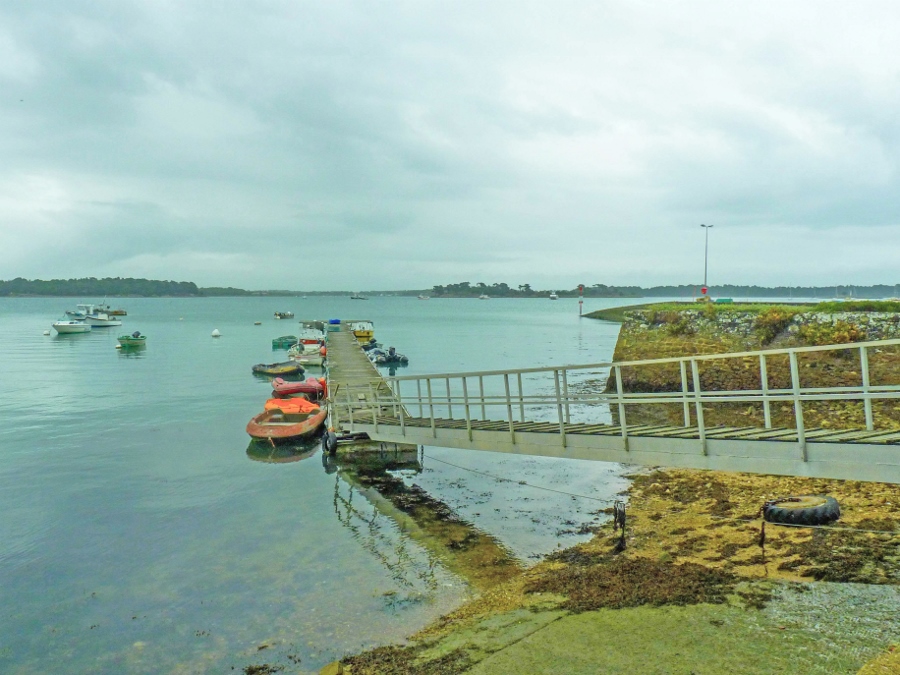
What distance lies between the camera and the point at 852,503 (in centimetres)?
1152

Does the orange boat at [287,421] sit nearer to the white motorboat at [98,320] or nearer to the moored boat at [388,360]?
the moored boat at [388,360]

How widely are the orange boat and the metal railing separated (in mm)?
1299

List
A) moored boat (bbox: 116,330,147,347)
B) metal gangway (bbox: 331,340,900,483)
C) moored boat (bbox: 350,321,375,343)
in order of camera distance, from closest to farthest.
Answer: metal gangway (bbox: 331,340,900,483), moored boat (bbox: 350,321,375,343), moored boat (bbox: 116,330,147,347)

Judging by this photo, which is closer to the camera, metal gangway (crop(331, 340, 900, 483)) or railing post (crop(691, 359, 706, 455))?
metal gangway (crop(331, 340, 900, 483))

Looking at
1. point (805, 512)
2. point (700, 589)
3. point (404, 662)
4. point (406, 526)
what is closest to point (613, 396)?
point (700, 589)

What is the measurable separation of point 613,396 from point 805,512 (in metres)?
3.73

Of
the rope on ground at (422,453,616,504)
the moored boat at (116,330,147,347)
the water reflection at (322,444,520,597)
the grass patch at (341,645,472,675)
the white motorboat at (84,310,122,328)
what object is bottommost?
the rope on ground at (422,453,616,504)

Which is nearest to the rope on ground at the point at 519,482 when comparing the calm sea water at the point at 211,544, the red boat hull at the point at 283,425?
the calm sea water at the point at 211,544

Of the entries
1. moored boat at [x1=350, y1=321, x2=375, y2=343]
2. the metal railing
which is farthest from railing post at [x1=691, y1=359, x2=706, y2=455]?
moored boat at [x1=350, y1=321, x2=375, y2=343]

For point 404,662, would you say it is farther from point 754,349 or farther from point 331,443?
point 754,349

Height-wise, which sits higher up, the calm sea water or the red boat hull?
the red boat hull

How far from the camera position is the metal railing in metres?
8.51

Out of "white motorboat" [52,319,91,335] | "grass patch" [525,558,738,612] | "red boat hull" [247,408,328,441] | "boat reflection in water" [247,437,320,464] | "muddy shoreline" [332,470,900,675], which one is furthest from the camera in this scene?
"white motorboat" [52,319,91,335]

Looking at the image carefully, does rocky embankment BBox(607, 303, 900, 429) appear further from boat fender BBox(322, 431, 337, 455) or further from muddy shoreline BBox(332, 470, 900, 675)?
boat fender BBox(322, 431, 337, 455)
